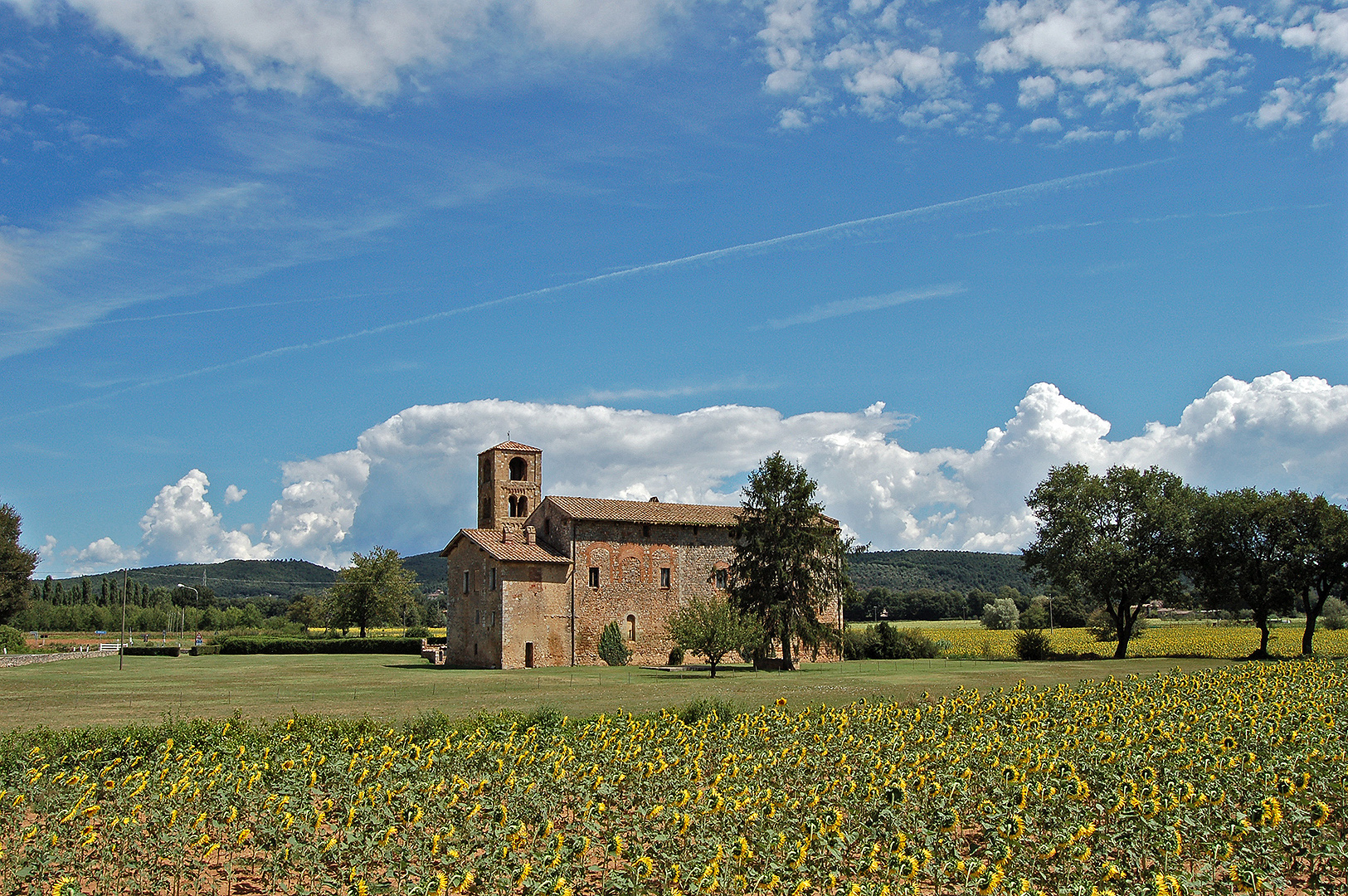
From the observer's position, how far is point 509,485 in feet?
192

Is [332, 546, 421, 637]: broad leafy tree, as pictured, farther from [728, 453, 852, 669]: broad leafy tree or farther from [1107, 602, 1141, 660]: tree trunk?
[1107, 602, 1141, 660]: tree trunk

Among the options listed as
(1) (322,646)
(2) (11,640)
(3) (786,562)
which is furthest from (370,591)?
(3) (786,562)

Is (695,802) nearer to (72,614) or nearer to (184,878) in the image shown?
(184,878)

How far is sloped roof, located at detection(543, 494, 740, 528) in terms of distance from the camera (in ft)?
172

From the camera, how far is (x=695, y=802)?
10258 millimetres

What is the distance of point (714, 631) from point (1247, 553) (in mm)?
30166

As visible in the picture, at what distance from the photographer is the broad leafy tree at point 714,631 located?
1644 inches

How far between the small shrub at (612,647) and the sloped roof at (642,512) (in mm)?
5743

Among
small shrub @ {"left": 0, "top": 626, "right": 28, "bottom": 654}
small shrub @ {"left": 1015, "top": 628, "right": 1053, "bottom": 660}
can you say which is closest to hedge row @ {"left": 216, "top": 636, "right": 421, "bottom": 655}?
small shrub @ {"left": 0, "top": 626, "right": 28, "bottom": 654}

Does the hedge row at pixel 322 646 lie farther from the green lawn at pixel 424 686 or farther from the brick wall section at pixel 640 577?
the brick wall section at pixel 640 577

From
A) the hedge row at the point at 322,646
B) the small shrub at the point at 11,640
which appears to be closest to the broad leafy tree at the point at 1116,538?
the hedge row at the point at 322,646

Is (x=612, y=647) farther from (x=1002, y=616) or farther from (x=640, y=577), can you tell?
(x=1002, y=616)

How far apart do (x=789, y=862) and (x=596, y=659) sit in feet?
145

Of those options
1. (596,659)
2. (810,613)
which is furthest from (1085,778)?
(596,659)
